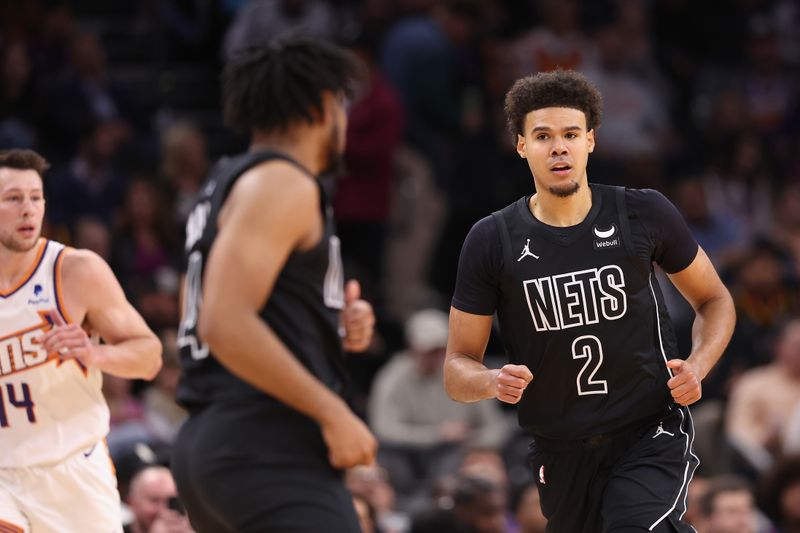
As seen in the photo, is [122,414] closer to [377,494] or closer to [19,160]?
[377,494]

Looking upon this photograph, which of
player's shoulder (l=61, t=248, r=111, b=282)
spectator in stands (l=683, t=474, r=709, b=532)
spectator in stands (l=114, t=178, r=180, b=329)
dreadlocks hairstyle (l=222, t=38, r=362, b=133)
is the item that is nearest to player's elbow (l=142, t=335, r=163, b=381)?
player's shoulder (l=61, t=248, r=111, b=282)

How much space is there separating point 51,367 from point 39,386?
0.10 metres

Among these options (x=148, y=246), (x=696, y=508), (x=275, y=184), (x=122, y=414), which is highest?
(x=275, y=184)

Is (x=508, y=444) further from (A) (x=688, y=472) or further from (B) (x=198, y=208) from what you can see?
(B) (x=198, y=208)

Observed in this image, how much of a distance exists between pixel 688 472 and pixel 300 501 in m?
1.78

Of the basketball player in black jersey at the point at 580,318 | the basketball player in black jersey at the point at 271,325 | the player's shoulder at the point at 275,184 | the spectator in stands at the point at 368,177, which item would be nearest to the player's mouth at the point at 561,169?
the basketball player in black jersey at the point at 580,318

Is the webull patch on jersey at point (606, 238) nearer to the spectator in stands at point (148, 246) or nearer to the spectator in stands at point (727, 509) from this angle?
the spectator in stands at point (727, 509)

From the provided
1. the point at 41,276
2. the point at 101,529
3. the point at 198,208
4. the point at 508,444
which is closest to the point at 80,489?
the point at 101,529

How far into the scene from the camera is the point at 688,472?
538 centimetres

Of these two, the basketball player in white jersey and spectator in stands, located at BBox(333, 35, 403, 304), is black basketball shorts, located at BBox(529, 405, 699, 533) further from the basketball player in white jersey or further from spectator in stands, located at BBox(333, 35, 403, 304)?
spectator in stands, located at BBox(333, 35, 403, 304)

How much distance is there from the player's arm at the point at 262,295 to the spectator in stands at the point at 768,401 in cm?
802

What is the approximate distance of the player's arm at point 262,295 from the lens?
167 inches

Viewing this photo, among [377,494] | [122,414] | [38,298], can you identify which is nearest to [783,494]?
[377,494]

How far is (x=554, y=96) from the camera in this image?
17.5ft
